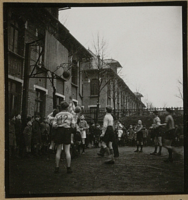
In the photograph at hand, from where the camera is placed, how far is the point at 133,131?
11.1ft

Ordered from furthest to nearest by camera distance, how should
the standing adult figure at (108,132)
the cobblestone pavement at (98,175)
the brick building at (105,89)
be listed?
1. the brick building at (105,89)
2. the standing adult figure at (108,132)
3. the cobblestone pavement at (98,175)

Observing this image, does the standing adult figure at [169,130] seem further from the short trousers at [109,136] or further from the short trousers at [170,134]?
the short trousers at [109,136]

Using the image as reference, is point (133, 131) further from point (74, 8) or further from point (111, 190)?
point (74, 8)

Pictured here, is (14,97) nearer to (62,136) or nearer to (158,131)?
(62,136)

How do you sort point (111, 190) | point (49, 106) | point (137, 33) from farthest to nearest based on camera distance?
1. point (137, 33)
2. point (49, 106)
3. point (111, 190)

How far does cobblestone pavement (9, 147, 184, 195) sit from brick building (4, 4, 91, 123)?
749 millimetres

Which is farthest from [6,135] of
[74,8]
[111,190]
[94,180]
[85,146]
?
[74,8]

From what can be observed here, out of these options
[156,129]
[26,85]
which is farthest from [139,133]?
[26,85]

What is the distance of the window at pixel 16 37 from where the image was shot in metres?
3.21

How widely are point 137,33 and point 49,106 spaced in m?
1.64

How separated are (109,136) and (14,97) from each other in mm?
1377

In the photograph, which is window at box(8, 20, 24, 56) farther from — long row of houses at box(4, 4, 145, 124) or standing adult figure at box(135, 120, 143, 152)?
standing adult figure at box(135, 120, 143, 152)

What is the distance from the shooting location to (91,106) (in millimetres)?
3332

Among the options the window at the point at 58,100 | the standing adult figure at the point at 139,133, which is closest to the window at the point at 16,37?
the window at the point at 58,100
